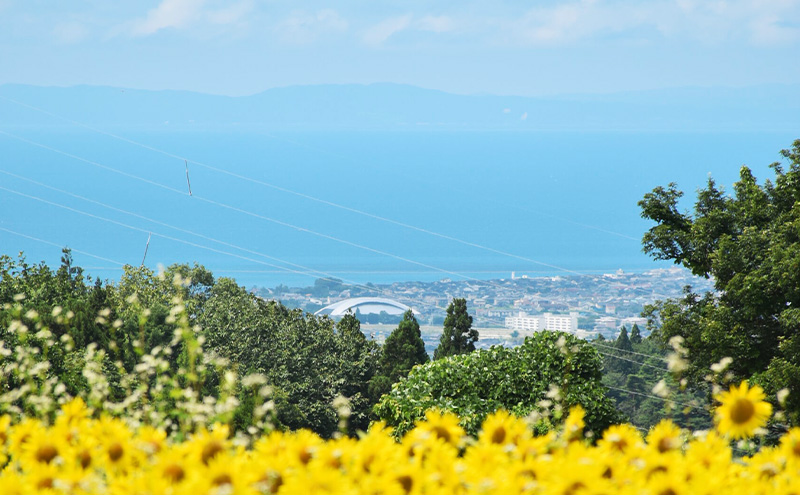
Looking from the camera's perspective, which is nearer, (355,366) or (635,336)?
(355,366)

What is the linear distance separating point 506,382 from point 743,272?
4265mm

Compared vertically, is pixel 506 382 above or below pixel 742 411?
below

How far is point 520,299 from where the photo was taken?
114 metres

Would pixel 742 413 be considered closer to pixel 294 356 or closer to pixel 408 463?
pixel 408 463

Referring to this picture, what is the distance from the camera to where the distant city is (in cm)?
9475

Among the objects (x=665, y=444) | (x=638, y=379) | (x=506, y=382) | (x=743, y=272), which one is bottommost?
(x=638, y=379)

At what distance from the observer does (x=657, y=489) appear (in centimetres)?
181

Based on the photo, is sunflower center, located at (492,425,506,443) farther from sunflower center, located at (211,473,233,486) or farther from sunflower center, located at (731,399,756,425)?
sunflower center, located at (211,473,233,486)

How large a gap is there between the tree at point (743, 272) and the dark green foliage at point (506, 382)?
237 centimetres

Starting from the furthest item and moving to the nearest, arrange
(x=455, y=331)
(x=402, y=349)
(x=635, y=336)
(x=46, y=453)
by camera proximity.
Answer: (x=635, y=336) < (x=402, y=349) < (x=455, y=331) < (x=46, y=453)

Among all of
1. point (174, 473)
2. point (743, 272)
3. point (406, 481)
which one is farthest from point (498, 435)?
point (743, 272)

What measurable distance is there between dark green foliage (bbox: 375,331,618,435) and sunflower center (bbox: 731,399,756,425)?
752cm

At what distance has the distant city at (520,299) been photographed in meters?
94.8

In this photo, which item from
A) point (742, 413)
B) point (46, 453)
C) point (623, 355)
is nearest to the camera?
point (46, 453)
